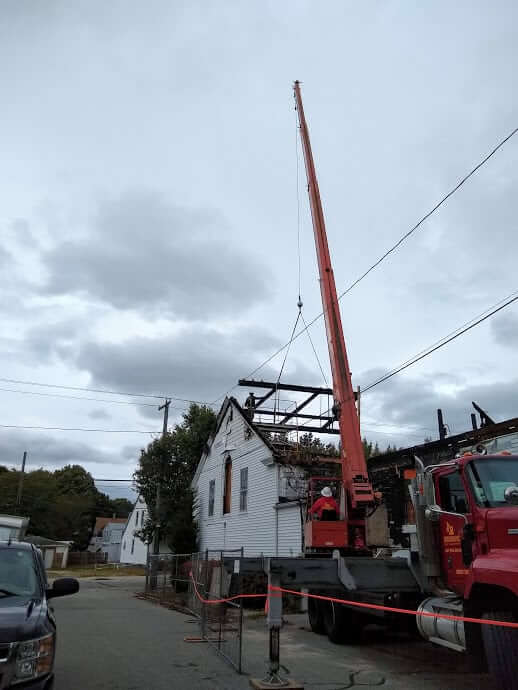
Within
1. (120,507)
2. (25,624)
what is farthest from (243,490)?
(120,507)

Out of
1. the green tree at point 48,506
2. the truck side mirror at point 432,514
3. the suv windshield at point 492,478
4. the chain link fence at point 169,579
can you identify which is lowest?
the chain link fence at point 169,579

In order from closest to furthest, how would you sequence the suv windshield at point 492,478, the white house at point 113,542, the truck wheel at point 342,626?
the suv windshield at point 492,478
the truck wheel at point 342,626
the white house at point 113,542

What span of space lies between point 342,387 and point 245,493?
12535mm

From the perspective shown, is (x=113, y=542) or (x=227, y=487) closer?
(x=227, y=487)

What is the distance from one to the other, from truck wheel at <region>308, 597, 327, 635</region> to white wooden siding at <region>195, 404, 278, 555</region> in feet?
28.5

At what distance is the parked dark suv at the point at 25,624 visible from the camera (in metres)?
4.79

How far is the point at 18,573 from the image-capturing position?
643 centimetres

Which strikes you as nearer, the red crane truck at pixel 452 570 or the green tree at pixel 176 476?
the red crane truck at pixel 452 570

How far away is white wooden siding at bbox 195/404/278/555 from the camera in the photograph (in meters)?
21.9

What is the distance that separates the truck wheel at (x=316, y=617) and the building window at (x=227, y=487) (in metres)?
14.5

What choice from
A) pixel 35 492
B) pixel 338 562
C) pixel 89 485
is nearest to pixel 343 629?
pixel 338 562

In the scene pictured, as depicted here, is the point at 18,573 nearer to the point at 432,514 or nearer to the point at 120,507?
the point at 432,514

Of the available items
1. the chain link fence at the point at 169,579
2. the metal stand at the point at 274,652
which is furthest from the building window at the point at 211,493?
the metal stand at the point at 274,652

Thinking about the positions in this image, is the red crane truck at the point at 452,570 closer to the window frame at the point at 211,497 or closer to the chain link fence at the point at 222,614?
the chain link fence at the point at 222,614
